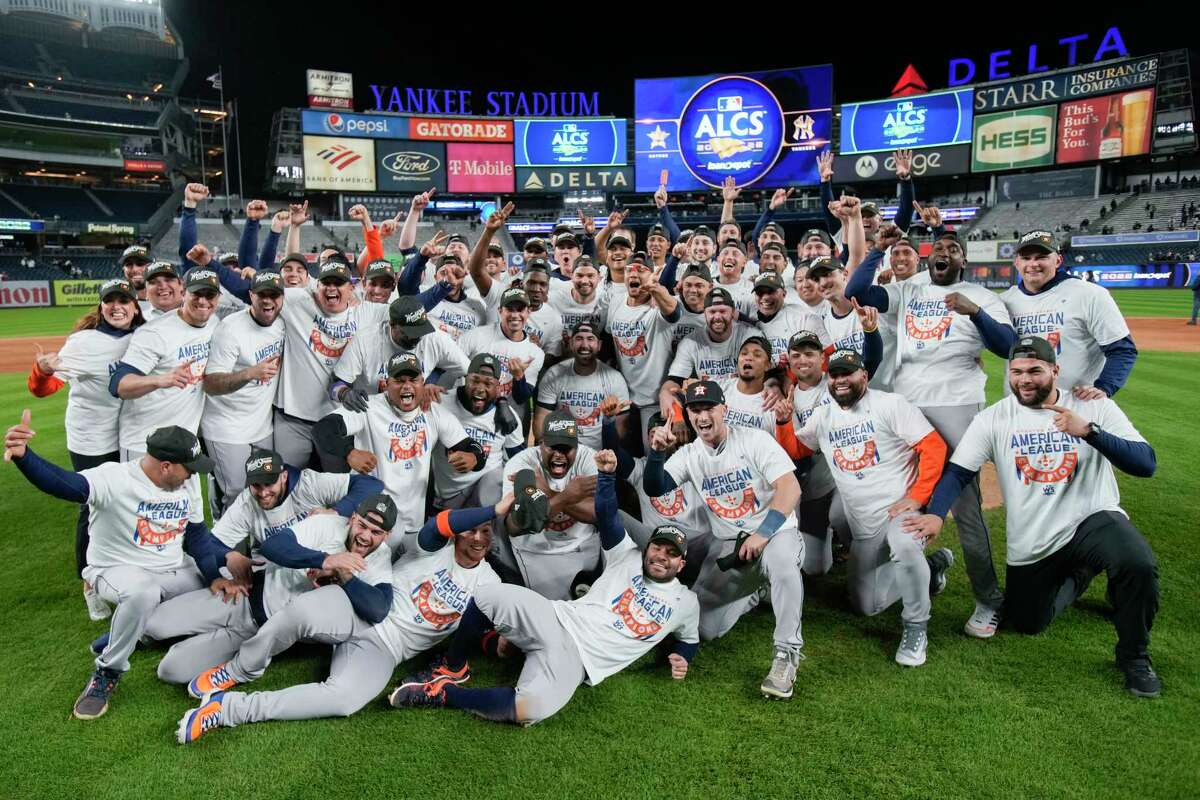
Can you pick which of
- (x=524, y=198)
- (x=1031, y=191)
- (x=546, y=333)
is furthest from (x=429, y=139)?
(x=546, y=333)

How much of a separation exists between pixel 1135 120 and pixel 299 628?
48292mm

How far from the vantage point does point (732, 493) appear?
5156 millimetres

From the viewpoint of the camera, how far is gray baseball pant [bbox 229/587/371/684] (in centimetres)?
418

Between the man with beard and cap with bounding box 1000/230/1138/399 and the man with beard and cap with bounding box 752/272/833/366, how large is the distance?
1.51m

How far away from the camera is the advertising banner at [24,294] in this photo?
35.1 meters

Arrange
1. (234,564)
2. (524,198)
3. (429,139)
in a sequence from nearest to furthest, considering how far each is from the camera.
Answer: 1. (234,564)
2. (429,139)
3. (524,198)

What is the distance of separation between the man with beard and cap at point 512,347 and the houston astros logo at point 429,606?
85.4 inches

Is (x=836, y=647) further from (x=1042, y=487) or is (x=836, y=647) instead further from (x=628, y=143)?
(x=628, y=143)

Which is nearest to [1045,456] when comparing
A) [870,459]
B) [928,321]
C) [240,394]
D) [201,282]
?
[870,459]

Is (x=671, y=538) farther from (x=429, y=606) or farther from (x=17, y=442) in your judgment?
(x=17, y=442)

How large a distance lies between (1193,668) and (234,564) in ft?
18.5

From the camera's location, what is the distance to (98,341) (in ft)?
17.7

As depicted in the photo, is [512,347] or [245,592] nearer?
[245,592]

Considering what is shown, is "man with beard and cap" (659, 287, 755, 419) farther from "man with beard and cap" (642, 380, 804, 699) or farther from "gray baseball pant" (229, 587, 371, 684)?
"gray baseball pant" (229, 587, 371, 684)
